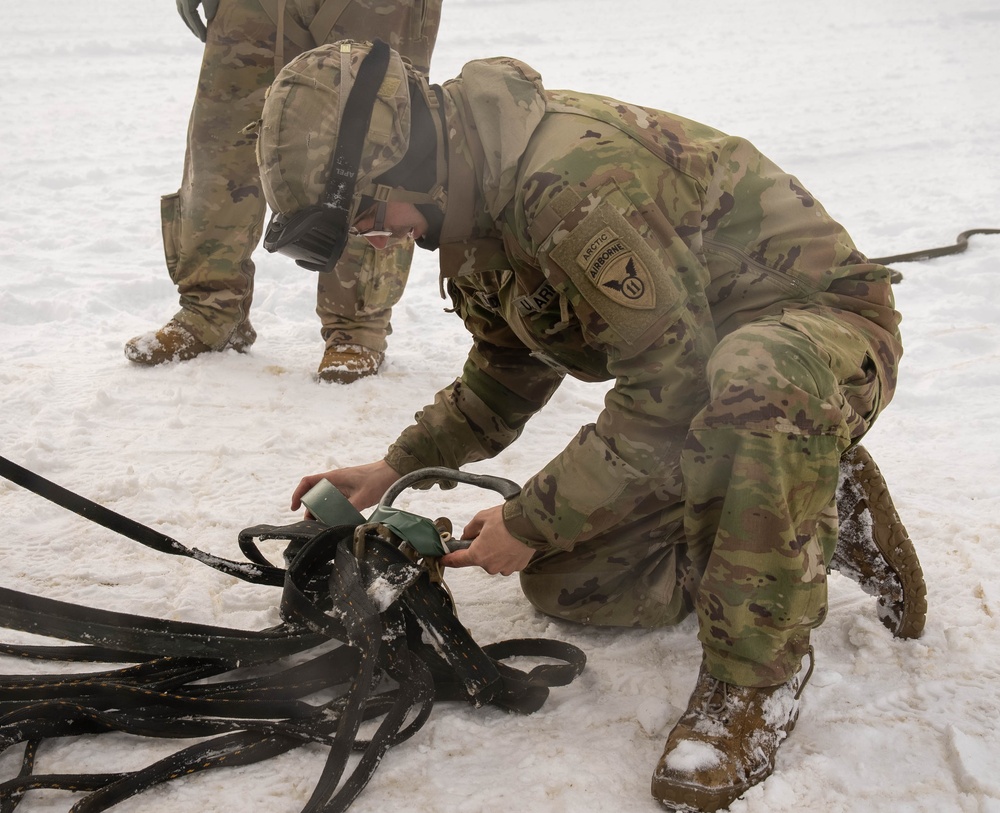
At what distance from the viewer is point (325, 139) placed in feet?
6.09

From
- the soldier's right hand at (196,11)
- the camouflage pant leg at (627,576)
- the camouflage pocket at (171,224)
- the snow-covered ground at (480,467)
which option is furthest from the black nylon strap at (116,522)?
the soldier's right hand at (196,11)

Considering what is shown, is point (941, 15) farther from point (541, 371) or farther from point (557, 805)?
point (557, 805)

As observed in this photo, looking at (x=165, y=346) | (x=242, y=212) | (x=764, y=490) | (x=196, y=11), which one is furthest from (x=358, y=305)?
(x=764, y=490)

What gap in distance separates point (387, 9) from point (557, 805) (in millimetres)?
2600

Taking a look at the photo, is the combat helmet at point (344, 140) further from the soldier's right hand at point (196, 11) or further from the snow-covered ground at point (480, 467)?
the soldier's right hand at point (196, 11)

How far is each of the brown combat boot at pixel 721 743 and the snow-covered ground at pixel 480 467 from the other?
41 millimetres

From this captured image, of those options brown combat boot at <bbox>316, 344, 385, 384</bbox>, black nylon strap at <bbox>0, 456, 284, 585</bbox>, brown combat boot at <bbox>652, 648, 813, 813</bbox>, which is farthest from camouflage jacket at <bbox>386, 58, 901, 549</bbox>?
brown combat boot at <bbox>316, 344, 385, 384</bbox>

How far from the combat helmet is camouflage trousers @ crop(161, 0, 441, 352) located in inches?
61.9

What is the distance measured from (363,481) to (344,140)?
32.4 inches

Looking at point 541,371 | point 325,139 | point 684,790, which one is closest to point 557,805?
point 684,790

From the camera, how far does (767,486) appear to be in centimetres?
172

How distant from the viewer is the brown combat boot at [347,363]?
361cm

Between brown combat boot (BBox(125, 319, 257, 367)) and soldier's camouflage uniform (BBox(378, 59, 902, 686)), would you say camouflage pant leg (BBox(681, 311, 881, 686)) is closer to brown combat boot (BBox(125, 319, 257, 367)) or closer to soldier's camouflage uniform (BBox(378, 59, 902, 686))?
soldier's camouflage uniform (BBox(378, 59, 902, 686))

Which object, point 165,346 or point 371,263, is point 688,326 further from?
point 165,346
